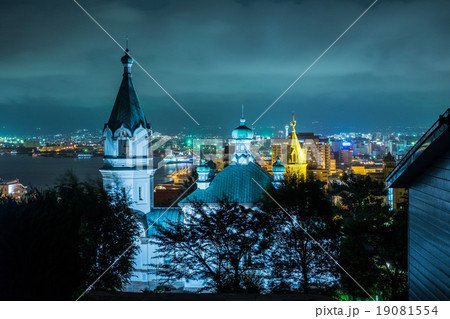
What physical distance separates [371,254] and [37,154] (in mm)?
120405

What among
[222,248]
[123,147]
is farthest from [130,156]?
[222,248]

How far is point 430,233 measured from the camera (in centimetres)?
714

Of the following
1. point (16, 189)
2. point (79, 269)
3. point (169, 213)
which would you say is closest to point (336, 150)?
point (16, 189)

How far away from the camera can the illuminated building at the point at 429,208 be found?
6535 mm

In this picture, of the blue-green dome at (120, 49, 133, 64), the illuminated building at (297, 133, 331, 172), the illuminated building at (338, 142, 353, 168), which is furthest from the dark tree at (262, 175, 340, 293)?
the illuminated building at (338, 142, 353, 168)

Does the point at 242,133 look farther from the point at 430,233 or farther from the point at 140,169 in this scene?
the point at 430,233

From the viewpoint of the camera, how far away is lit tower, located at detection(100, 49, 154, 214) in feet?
61.3

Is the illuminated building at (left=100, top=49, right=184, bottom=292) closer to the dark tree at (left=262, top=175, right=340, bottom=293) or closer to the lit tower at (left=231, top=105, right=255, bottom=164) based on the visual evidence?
the lit tower at (left=231, top=105, right=255, bottom=164)

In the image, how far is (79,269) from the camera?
29.6ft

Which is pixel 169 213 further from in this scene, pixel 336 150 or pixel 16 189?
pixel 336 150

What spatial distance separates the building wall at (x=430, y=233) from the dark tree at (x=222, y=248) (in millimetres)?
4488

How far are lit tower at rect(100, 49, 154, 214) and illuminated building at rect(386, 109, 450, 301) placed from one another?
12702 mm

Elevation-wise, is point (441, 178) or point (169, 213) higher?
point (441, 178)

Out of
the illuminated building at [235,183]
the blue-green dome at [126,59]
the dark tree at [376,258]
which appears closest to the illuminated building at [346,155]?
the illuminated building at [235,183]
